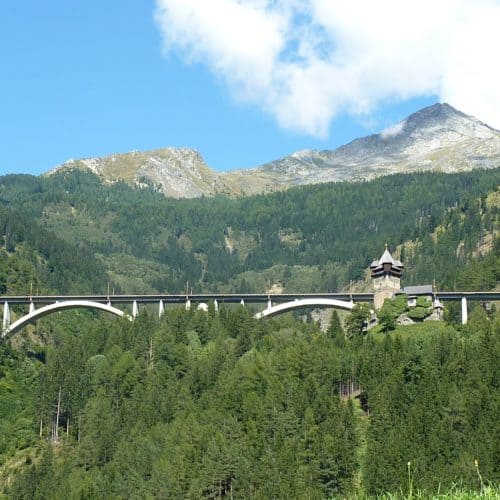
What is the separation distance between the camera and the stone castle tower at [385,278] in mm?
130750

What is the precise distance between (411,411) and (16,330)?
318ft

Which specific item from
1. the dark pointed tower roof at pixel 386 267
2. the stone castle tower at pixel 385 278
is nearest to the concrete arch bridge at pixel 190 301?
the stone castle tower at pixel 385 278

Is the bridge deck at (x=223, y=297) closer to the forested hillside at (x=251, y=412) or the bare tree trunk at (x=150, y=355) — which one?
the forested hillside at (x=251, y=412)

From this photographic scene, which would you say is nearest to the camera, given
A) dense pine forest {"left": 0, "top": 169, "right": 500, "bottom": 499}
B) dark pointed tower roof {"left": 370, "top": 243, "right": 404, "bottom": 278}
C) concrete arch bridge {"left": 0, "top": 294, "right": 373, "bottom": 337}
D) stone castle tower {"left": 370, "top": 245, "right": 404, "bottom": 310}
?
dense pine forest {"left": 0, "top": 169, "right": 500, "bottom": 499}

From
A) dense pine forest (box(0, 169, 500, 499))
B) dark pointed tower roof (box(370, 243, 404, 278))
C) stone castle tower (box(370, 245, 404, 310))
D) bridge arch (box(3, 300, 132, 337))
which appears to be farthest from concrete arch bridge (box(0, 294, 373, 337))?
dark pointed tower roof (box(370, 243, 404, 278))

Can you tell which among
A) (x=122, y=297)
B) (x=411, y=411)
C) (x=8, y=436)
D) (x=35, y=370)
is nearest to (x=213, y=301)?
(x=122, y=297)

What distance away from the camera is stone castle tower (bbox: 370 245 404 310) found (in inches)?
5148

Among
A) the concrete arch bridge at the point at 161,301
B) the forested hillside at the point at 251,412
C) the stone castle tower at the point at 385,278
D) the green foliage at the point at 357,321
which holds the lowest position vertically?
the forested hillside at the point at 251,412

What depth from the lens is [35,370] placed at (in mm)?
153625

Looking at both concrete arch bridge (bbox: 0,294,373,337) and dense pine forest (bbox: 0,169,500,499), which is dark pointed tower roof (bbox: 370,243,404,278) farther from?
dense pine forest (bbox: 0,169,500,499)

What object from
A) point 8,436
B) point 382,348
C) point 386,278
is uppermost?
point 386,278

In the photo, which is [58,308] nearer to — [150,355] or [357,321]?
[150,355]

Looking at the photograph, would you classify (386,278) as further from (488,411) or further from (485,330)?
(488,411)

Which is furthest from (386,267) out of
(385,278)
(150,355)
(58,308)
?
(58,308)
